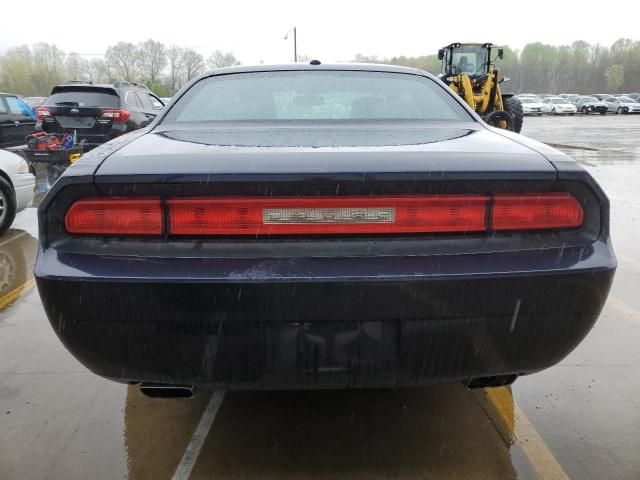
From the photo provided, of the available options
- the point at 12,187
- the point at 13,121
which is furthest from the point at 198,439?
the point at 13,121

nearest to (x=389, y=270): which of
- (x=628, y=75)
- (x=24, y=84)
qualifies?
(x=24, y=84)

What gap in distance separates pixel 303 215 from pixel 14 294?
343cm

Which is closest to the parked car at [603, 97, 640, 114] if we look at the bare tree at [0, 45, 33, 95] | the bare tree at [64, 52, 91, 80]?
the bare tree at [0, 45, 33, 95]

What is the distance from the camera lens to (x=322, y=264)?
68.7 inches

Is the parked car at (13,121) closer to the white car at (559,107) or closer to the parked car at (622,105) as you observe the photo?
the white car at (559,107)

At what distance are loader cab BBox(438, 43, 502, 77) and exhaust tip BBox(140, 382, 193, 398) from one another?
59.4 feet

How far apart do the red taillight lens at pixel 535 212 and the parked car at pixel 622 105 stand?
5107 cm

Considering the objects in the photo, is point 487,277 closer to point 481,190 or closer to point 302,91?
point 481,190

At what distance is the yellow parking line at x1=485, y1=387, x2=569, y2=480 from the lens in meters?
2.21

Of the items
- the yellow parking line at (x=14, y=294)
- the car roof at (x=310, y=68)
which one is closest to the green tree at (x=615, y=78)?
the car roof at (x=310, y=68)

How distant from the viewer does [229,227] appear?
1795 mm

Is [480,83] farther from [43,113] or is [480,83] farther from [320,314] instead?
[320,314]

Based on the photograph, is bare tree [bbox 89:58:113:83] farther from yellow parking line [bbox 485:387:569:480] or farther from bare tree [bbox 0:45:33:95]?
yellow parking line [bbox 485:387:569:480]

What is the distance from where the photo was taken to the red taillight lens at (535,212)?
6.01 feet
